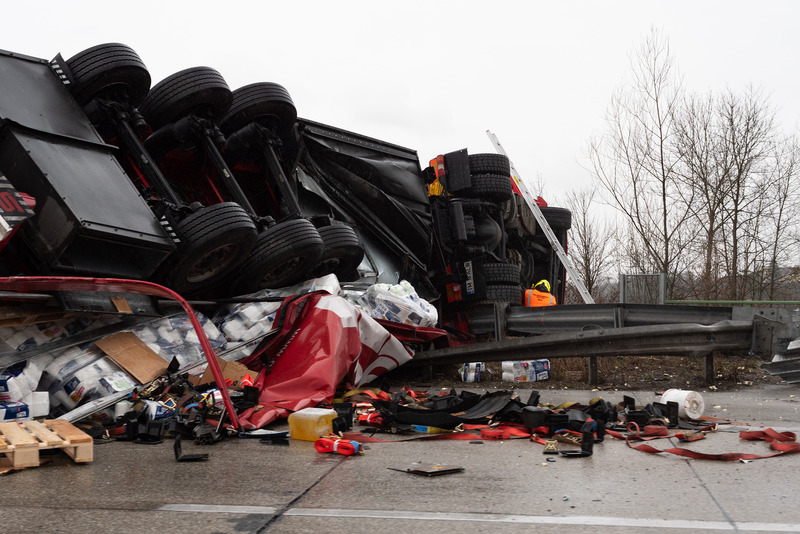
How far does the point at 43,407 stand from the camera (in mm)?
4445

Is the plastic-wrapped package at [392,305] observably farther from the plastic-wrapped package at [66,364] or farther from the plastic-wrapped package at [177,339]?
the plastic-wrapped package at [66,364]

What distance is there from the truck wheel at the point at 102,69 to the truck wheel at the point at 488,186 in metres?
4.61

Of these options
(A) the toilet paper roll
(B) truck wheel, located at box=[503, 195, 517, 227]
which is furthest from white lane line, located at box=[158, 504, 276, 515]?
(B) truck wheel, located at box=[503, 195, 517, 227]

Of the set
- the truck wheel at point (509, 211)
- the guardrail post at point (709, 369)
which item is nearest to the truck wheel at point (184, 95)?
the truck wheel at point (509, 211)

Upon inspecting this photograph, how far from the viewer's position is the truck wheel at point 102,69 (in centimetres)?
592

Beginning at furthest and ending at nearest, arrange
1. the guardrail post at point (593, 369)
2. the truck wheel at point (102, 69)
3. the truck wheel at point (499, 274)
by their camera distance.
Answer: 1. the truck wheel at point (499, 274)
2. the guardrail post at point (593, 369)
3. the truck wheel at point (102, 69)

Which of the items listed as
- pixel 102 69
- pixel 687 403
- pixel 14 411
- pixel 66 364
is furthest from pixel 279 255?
pixel 687 403

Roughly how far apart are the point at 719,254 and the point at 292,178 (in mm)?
15371

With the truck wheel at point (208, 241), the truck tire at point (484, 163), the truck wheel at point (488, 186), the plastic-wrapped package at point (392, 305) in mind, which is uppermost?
the truck tire at point (484, 163)

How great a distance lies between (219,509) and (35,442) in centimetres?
134

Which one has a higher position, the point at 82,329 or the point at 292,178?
the point at 292,178

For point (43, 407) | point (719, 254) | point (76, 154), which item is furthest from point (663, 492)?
point (719, 254)

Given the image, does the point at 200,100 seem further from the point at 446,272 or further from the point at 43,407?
the point at 446,272

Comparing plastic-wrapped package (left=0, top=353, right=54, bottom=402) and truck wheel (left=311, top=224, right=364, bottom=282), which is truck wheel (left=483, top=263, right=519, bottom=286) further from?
plastic-wrapped package (left=0, top=353, right=54, bottom=402)
